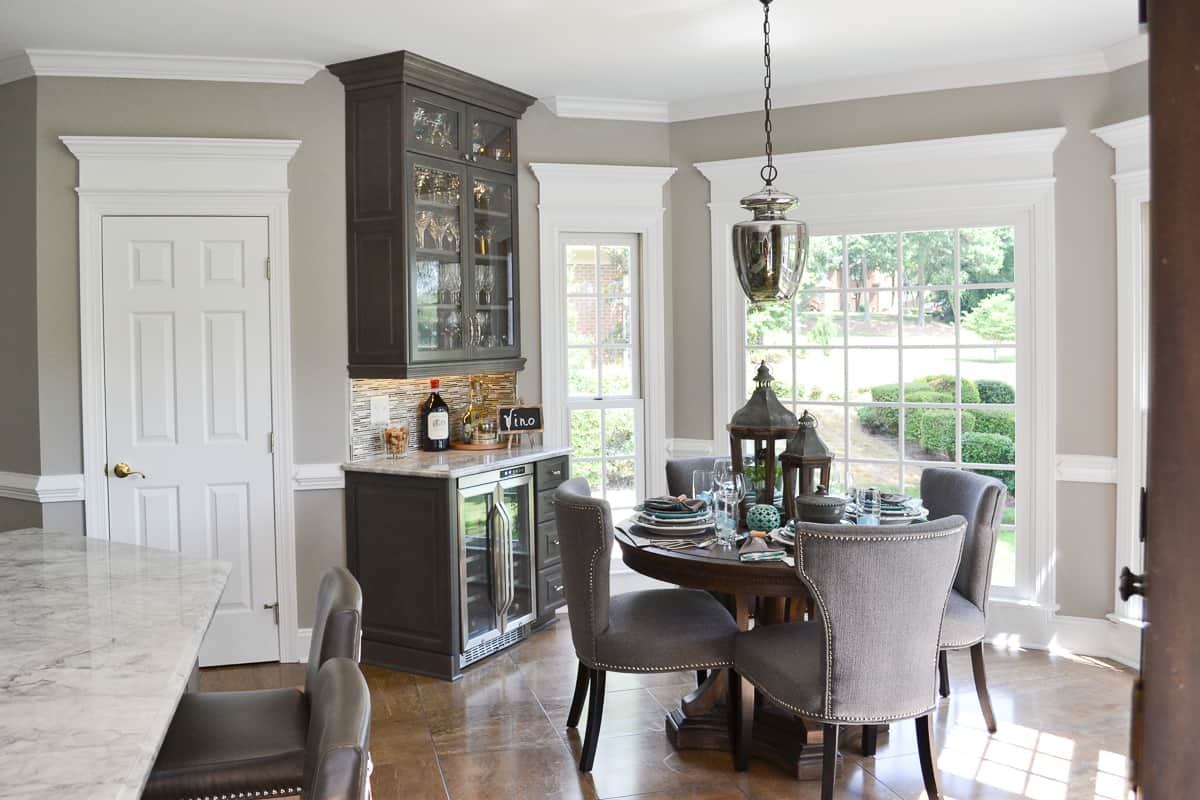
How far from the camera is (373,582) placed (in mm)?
4566

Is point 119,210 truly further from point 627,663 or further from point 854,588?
point 854,588

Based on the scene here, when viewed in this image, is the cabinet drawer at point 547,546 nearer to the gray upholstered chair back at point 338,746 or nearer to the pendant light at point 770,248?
the pendant light at point 770,248

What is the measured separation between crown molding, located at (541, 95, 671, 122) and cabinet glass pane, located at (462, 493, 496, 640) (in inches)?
84.9

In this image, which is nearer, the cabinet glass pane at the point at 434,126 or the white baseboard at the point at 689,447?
the cabinet glass pane at the point at 434,126

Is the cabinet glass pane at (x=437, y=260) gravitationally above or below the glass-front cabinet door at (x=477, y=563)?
above

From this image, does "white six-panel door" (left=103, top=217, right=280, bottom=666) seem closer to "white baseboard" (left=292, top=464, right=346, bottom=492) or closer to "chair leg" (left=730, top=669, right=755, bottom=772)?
"white baseboard" (left=292, top=464, right=346, bottom=492)

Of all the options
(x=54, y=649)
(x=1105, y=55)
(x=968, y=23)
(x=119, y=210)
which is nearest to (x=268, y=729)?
(x=54, y=649)

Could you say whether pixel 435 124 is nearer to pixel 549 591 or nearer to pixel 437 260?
pixel 437 260

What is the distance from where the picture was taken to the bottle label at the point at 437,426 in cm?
496

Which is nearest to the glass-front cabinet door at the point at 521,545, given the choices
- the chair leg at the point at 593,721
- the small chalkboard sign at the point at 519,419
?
the small chalkboard sign at the point at 519,419

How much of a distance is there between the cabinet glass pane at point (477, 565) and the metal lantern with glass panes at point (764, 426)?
1.34 meters

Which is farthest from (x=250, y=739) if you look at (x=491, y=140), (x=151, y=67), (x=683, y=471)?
(x=491, y=140)

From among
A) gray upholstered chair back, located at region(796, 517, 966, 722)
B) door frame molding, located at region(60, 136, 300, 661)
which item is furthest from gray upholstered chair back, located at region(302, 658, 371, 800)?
door frame molding, located at region(60, 136, 300, 661)

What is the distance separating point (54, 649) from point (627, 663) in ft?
6.16
